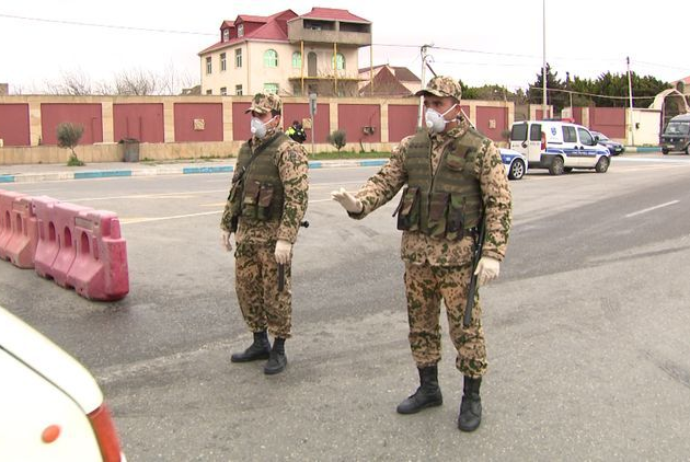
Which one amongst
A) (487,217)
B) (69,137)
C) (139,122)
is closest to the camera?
(487,217)

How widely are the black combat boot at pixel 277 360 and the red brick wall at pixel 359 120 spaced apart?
1410 inches

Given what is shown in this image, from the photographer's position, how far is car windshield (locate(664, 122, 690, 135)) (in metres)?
38.6

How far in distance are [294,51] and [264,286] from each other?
65.7 metres

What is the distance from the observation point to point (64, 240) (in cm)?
739

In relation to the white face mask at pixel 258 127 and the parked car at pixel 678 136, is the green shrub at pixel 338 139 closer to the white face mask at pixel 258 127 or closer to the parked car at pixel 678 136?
the parked car at pixel 678 136

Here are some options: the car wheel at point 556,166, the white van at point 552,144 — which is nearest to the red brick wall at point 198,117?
the white van at point 552,144

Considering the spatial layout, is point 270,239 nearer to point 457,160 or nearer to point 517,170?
point 457,160

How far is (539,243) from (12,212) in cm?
691

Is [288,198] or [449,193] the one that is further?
[288,198]

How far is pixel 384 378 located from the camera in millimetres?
4668

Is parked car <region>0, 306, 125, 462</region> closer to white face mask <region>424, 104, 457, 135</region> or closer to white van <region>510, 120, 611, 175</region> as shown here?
white face mask <region>424, 104, 457, 135</region>

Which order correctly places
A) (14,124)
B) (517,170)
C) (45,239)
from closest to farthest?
(45,239), (517,170), (14,124)

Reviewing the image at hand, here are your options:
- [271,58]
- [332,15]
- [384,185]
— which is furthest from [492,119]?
[384,185]

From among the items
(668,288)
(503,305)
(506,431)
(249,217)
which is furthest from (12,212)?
(668,288)
